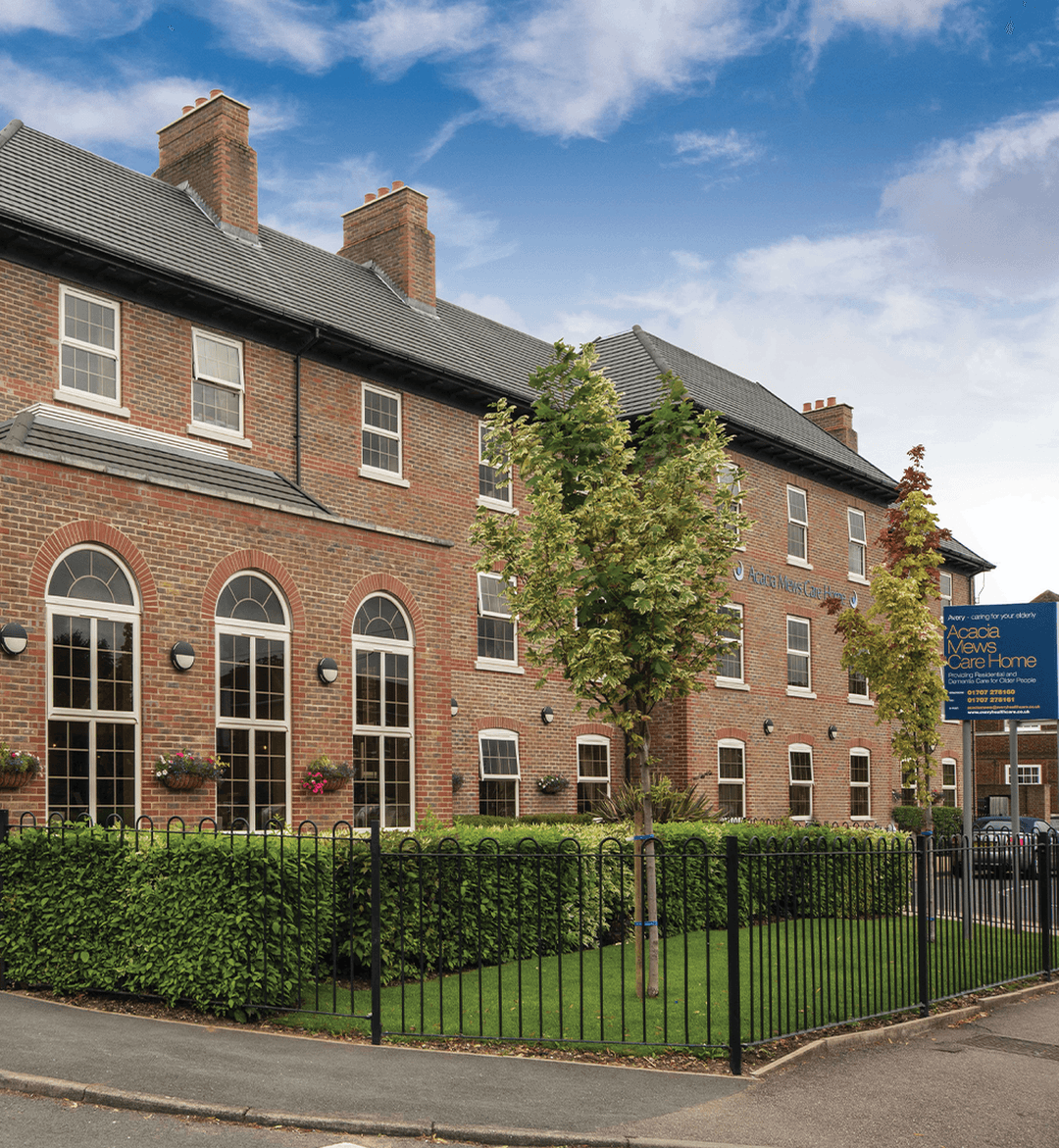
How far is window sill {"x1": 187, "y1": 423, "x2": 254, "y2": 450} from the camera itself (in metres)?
16.9

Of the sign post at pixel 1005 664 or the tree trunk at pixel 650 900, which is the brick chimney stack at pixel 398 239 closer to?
the sign post at pixel 1005 664

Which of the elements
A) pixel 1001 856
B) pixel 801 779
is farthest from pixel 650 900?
pixel 801 779

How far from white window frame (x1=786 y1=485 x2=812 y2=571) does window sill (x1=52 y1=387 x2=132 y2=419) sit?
1728 centimetres

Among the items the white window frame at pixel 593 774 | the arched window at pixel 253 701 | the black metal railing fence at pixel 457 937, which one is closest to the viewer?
the black metal railing fence at pixel 457 937

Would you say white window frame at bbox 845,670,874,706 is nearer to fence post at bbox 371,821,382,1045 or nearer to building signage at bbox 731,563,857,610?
building signage at bbox 731,563,857,610

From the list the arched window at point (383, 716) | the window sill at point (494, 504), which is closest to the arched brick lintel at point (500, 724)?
the window sill at point (494, 504)

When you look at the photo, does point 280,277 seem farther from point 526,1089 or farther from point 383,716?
point 526,1089

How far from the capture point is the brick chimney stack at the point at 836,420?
35.7 metres

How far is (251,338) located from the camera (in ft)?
59.6

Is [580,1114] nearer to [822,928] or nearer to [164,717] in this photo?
[822,928]

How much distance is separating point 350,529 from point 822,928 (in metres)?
7.97

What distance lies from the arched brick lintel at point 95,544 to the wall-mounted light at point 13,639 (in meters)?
0.39

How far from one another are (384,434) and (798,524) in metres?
13.1

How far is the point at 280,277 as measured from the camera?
20156 mm
